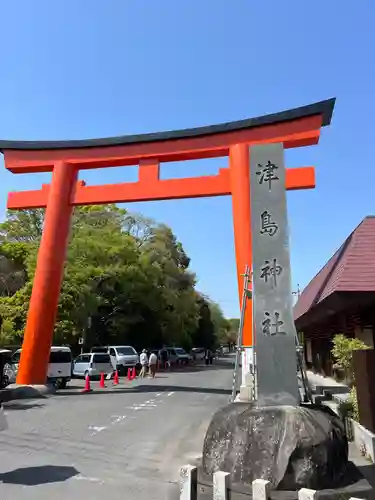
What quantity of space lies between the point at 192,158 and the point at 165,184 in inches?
67.0

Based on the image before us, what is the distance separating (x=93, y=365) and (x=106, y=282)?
10.1 metres

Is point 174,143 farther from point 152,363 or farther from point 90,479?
point 90,479

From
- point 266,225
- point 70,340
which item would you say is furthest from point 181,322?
point 266,225

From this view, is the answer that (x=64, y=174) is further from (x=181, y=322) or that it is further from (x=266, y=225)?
(x=181, y=322)

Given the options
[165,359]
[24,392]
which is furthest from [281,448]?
[165,359]

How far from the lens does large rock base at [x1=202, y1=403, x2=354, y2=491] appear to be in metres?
5.07

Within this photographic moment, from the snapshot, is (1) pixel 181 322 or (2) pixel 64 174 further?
(1) pixel 181 322

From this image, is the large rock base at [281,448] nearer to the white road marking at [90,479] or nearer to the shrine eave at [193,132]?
the white road marking at [90,479]

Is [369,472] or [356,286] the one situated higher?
[356,286]

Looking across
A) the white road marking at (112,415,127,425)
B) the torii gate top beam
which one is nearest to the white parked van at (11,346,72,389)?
the torii gate top beam

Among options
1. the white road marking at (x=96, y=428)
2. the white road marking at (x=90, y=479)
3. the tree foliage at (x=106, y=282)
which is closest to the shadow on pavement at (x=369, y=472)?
the white road marking at (x=90, y=479)

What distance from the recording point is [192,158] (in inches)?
728

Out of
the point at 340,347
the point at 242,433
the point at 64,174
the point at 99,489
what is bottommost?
the point at 99,489

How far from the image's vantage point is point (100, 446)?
9.00 metres
